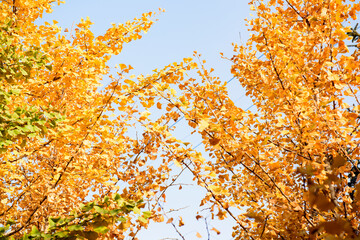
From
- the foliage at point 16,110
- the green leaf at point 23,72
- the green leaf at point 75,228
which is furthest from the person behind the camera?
the green leaf at point 23,72

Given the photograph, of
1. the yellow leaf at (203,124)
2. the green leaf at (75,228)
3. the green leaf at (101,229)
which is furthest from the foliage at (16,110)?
the yellow leaf at (203,124)

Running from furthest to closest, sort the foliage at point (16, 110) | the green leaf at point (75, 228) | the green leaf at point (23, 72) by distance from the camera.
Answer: the green leaf at point (23, 72) → the foliage at point (16, 110) → the green leaf at point (75, 228)

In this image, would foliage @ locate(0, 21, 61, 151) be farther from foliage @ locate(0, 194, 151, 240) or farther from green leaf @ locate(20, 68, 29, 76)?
foliage @ locate(0, 194, 151, 240)

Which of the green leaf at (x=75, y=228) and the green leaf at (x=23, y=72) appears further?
the green leaf at (x=23, y=72)

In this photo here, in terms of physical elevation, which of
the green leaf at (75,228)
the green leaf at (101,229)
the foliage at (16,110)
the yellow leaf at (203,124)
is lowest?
the green leaf at (101,229)

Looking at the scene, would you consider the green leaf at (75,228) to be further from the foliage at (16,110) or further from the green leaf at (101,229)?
the foliage at (16,110)

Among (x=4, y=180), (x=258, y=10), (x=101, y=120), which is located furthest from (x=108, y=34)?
(x=4, y=180)

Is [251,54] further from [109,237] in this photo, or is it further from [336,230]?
[336,230]

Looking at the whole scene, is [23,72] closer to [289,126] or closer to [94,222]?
[94,222]

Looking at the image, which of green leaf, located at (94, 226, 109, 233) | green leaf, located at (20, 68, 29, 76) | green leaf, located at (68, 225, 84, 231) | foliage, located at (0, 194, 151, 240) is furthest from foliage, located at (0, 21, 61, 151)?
green leaf, located at (94, 226, 109, 233)

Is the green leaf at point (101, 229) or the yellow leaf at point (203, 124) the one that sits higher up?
the yellow leaf at point (203, 124)

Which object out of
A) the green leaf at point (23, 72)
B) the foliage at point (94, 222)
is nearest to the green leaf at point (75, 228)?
the foliage at point (94, 222)

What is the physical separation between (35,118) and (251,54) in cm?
313

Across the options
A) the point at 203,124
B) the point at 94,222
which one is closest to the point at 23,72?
the point at 94,222
